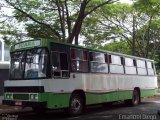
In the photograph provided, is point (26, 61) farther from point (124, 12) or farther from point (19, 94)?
point (124, 12)

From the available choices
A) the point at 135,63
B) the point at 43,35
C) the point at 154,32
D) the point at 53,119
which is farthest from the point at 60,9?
the point at 154,32

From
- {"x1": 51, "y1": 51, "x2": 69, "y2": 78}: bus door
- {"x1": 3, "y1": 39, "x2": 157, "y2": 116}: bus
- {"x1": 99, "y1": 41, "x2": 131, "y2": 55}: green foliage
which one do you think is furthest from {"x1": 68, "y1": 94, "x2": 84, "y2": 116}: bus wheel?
{"x1": 99, "y1": 41, "x2": 131, "y2": 55}: green foliage

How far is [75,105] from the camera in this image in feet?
50.0

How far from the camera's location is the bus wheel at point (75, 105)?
14935mm

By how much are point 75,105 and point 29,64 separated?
2.70m

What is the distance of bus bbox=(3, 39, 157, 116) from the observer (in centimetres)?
1373

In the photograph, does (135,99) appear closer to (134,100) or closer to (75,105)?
(134,100)

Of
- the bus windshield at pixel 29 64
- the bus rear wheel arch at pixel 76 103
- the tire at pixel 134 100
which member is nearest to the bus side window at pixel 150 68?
the tire at pixel 134 100

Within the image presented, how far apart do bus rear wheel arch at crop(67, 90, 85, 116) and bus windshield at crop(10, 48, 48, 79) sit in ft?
6.61

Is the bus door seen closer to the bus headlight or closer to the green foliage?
the bus headlight

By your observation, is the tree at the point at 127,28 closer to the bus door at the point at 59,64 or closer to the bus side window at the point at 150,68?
the bus side window at the point at 150,68

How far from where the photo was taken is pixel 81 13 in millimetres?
21094

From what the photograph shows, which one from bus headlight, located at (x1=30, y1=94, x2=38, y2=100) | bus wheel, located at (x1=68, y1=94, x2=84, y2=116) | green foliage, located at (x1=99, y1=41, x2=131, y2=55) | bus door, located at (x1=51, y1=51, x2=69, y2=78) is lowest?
bus wheel, located at (x1=68, y1=94, x2=84, y2=116)

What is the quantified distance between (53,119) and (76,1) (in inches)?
492
